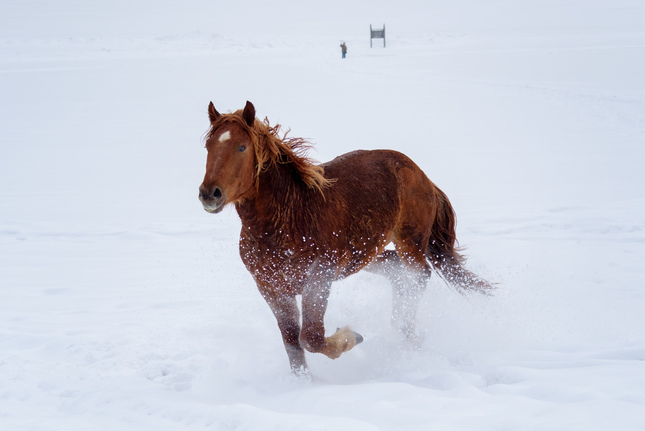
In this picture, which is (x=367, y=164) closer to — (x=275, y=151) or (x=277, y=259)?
(x=275, y=151)

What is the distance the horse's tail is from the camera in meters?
4.86

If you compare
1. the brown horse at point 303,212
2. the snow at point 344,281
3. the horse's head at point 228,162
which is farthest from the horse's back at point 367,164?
the snow at point 344,281

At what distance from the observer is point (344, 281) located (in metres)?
5.79

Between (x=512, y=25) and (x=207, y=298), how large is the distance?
41.7 m

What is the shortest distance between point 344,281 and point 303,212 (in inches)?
88.3

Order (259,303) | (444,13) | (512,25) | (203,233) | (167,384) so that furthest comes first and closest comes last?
(444,13), (512,25), (203,233), (259,303), (167,384)

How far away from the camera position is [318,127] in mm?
14898

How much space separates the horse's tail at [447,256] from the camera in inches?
191

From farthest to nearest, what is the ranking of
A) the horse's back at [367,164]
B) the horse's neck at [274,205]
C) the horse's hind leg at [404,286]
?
the horse's hind leg at [404,286] → the horse's back at [367,164] → the horse's neck at [274,205]

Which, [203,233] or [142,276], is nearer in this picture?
[142,276]

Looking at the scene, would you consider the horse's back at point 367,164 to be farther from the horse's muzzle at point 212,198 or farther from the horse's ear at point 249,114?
the horse's muzzle at point 212,198

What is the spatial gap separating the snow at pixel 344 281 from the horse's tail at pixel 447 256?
0.17 meters

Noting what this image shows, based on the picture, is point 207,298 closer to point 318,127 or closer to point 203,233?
point 203,233

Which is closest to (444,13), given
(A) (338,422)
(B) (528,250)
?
(B) (528,250)
